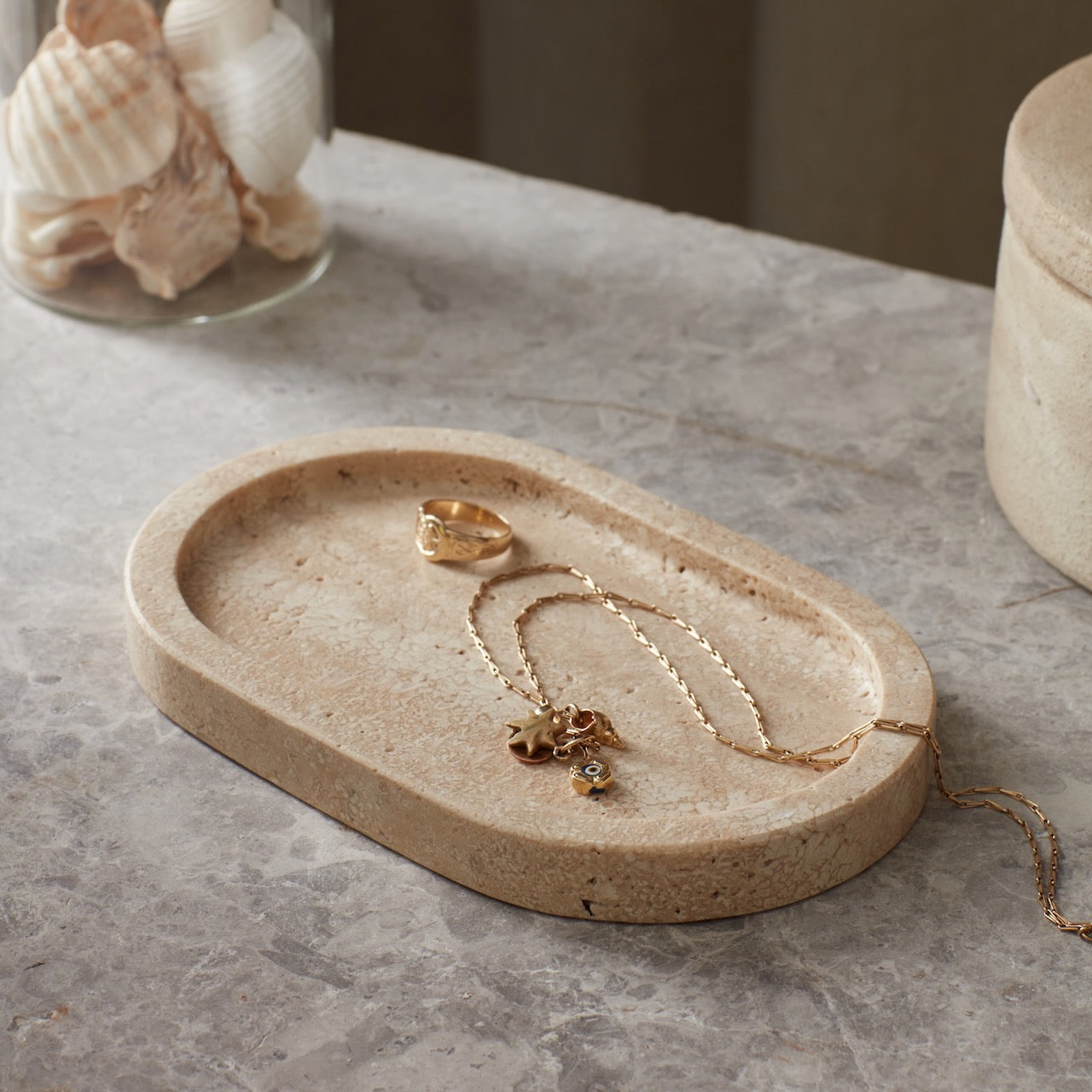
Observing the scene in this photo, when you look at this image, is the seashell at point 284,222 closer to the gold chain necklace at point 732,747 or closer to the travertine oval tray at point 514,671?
the travertine oval tray at point 514,671

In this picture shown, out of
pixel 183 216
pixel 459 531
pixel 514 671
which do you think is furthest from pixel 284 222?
pixel 514 671

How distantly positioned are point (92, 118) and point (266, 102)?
4.5 inches

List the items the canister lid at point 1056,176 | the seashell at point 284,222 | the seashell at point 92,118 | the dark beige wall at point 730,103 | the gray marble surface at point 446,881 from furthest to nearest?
the dark beige wall at point 730,103, the seashell at point 284,222, the seashell at point 92,118, the canister lid at point 1056,176, the gray marble surface at point 446,881

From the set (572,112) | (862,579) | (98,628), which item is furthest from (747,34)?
(98,628)

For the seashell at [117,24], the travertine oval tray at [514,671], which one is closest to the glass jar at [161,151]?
the seashell at [117,24]

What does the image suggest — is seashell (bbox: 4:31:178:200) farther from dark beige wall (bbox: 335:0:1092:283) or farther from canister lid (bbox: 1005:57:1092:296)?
dark beige wall (bbox: 335:0:1092:283)

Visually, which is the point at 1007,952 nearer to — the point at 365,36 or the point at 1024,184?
the point at 1024,184

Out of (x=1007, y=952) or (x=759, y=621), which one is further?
(x=759, y=621)

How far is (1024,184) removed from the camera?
0.78m

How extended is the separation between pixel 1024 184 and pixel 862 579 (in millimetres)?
227

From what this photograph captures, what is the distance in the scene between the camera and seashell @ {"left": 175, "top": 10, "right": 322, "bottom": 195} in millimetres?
958

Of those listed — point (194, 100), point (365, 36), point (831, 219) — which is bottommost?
point (831, 219)

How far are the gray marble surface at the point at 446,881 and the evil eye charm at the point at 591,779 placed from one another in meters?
0.06

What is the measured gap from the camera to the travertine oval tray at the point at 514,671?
24.0 inches
